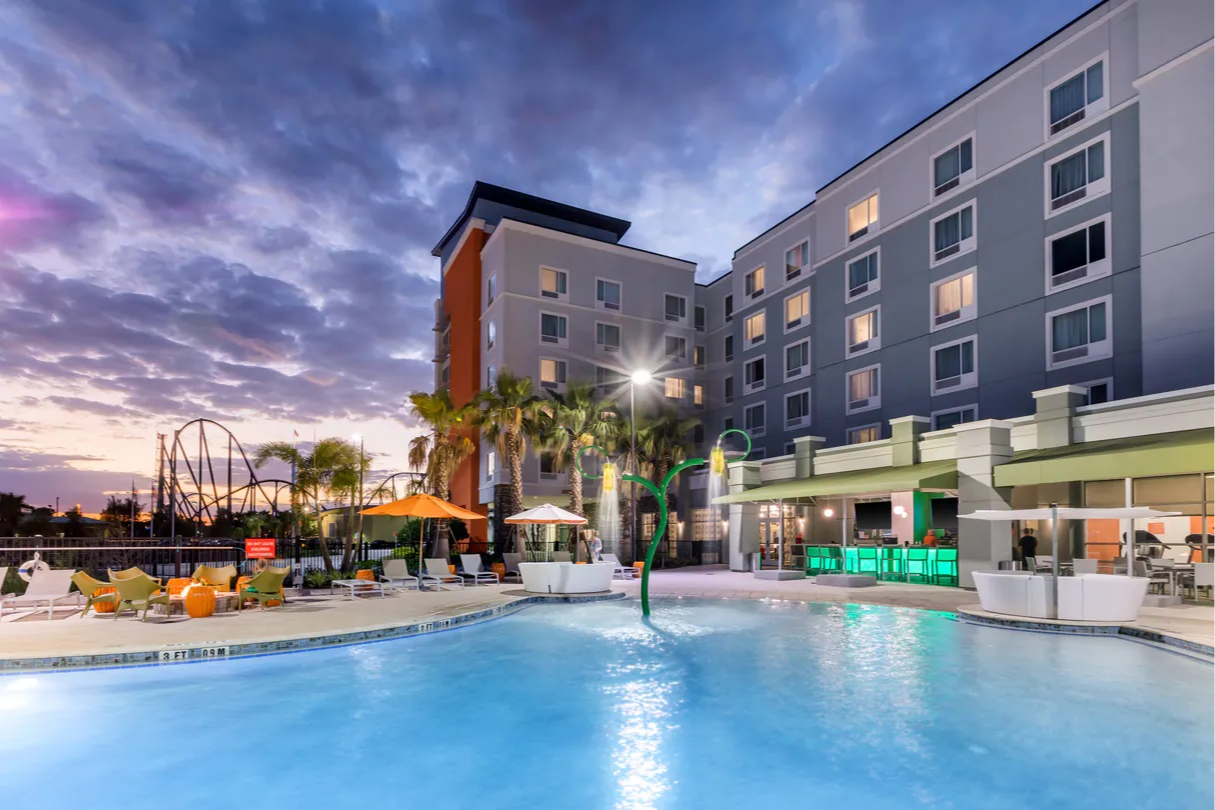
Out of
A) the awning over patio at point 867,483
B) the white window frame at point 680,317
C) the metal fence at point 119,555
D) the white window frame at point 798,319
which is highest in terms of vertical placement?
the white window frame at point 680,317

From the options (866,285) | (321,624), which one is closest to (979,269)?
(866,285)

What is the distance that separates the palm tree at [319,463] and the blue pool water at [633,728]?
629 inches

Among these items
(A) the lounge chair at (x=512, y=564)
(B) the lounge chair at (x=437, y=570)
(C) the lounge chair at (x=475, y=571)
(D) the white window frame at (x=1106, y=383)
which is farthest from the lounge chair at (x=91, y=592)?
(D) the white window frame at (x=1106, y=383)

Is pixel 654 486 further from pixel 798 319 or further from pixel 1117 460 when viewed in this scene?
pixel 798 319

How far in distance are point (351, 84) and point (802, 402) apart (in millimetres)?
24015

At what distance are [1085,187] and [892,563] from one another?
1389cm

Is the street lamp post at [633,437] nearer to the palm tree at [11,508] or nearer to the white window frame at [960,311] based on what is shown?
the white window frame at [960,311]

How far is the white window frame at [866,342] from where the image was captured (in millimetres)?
30859

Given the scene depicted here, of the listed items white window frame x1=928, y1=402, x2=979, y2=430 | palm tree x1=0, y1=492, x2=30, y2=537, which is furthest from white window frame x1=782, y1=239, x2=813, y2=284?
palm tree x1=0, y1=492, x2=30, y2=537

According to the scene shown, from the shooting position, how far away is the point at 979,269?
2653cm

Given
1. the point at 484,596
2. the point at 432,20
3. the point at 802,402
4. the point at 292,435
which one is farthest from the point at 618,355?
the point at 484,596

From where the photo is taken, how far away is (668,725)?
26.5ft

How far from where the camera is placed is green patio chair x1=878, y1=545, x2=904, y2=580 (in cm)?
2420

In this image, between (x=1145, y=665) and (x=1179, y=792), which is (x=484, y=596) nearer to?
(x=1145, y=665)
